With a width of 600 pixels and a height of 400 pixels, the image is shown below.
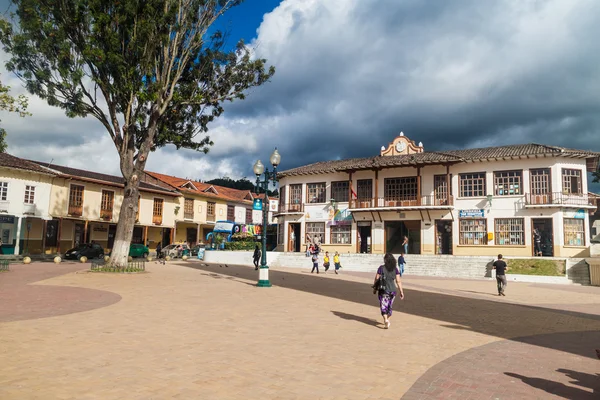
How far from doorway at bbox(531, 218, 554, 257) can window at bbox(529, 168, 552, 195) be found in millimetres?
2025

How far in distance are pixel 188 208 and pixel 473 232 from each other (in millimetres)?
29926

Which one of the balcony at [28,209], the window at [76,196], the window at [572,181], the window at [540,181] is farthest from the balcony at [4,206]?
the window at [572,181]

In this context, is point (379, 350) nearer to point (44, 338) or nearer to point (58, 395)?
point (58, 395)

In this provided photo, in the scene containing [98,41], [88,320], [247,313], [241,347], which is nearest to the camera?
[241,347]

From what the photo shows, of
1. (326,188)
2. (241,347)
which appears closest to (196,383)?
(241,347)

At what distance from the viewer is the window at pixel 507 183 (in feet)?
102

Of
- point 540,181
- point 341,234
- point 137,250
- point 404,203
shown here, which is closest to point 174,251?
point 137,250

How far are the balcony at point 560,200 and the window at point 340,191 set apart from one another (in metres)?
13.8

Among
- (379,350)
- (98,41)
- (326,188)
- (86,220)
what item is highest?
(98,41)

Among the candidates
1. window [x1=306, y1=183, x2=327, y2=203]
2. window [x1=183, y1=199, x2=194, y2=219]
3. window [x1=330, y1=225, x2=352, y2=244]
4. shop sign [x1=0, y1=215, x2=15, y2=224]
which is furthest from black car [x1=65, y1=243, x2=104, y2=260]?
window [x1=330, y1=225, x2=352, y2=244]

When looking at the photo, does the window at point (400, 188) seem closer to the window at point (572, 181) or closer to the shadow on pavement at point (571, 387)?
the window at point (572, 181)

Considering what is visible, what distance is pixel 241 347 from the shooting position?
22.0 feet

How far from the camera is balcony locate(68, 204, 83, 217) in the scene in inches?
1420

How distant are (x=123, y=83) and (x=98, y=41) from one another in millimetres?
1938
